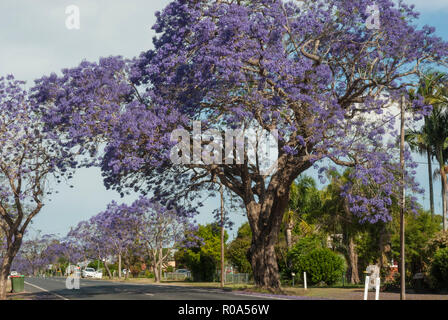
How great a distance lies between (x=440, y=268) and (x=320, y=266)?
38.6 ft

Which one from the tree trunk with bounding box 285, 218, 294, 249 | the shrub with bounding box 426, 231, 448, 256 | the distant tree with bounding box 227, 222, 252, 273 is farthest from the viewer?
the distant tree with bounding box 227, 222, 252, 273

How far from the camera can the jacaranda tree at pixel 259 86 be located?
21.8 metres

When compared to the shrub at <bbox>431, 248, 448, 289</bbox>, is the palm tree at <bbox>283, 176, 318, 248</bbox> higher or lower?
higher

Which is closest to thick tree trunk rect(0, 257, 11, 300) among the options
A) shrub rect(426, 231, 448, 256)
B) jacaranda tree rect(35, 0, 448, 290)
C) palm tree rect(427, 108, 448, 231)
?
jacaranda tree rect(35, 0, 448, 290)

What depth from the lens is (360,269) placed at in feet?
153

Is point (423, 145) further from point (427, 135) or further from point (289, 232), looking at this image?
point (289, 232)

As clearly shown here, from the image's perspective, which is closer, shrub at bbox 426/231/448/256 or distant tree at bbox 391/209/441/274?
shrub at bbox 426/231/448/256

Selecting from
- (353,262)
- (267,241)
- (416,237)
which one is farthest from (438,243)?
(353,262)

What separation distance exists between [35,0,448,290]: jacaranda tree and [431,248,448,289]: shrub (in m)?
5.75

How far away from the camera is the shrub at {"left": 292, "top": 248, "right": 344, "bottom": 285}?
124ft

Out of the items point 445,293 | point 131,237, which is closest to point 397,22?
point 445,293

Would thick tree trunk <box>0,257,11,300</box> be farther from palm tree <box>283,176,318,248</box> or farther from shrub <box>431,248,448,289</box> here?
palm tree <box>283,176,318,248</box>

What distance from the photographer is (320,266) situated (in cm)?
3781

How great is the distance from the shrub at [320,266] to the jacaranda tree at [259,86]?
14.2 m
